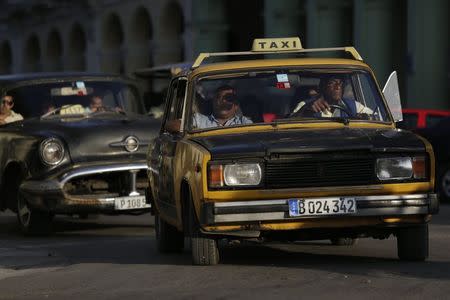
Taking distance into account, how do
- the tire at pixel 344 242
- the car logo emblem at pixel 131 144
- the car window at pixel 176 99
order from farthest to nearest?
the car logo emblem at pixel 131 144 < the tire at pixel 344 242 < the car window at pixel 176 99

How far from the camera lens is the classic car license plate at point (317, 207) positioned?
34.9 feet

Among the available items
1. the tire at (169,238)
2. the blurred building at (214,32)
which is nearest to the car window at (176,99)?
the tire at (169,238)

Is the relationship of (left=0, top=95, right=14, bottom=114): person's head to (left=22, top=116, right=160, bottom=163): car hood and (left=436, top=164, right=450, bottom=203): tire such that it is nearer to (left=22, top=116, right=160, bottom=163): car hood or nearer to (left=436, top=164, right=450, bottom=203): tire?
(left=22, top=116, right=160, bottom=163): car hood

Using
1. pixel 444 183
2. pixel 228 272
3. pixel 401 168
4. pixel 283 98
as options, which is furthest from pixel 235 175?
pixel 444 183

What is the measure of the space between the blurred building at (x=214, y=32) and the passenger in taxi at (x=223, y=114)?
2428cm

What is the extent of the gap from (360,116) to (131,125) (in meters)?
4.85

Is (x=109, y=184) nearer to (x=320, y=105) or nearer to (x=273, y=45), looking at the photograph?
(x=273, y=45)

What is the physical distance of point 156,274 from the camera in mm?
11016

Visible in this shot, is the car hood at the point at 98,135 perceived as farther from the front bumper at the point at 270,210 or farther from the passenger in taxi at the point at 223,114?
the front bumper at the point at 270,210

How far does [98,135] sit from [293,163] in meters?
5.52

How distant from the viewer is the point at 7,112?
56.6 ft

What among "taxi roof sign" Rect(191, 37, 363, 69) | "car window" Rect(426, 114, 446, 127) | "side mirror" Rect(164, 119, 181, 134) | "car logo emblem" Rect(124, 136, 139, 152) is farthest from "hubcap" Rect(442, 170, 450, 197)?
"side mirror" Rect(164, 119, 181, 134)

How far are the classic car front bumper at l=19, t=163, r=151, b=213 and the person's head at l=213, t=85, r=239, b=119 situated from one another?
390 centimetres

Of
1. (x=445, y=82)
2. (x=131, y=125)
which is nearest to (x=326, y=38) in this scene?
(x=445, y=82)
